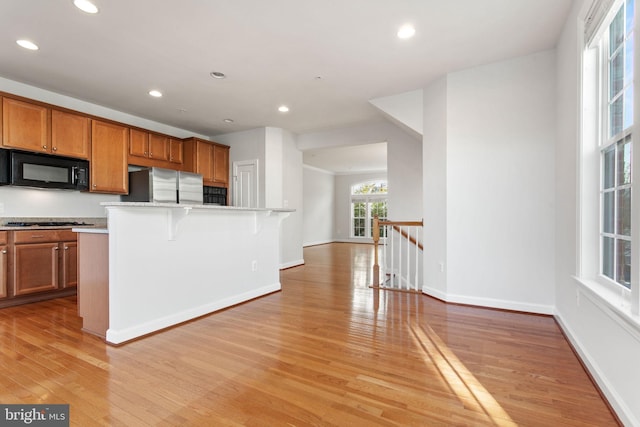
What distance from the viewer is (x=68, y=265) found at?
398cm

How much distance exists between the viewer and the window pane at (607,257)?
2.00 meters

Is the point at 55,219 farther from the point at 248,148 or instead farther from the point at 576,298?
the point at 576,298

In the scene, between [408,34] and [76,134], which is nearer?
[408,34]

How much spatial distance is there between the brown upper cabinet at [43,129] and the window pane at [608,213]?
5.73m

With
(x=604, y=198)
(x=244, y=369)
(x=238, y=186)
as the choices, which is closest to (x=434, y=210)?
(x=604, y=198)

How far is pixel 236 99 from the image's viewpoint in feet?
14.6

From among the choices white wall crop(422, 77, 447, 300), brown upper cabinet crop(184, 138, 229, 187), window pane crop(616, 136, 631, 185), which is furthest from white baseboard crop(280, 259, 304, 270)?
window pane crop(616, 136, 631, 185)

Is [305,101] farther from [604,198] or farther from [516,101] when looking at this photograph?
[604,198]

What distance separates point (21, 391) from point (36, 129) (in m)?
3.35

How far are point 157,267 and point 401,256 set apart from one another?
3.15 m

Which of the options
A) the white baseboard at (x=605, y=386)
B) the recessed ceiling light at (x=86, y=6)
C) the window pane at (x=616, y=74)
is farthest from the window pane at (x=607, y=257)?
the recessed ceiling light at (x=86, y=6)

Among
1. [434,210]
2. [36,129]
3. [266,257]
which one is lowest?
[266,257]

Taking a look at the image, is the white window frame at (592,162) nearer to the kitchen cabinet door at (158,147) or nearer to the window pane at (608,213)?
the window pane at (608,213)

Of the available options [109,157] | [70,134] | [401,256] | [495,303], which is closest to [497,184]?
[495,303]
